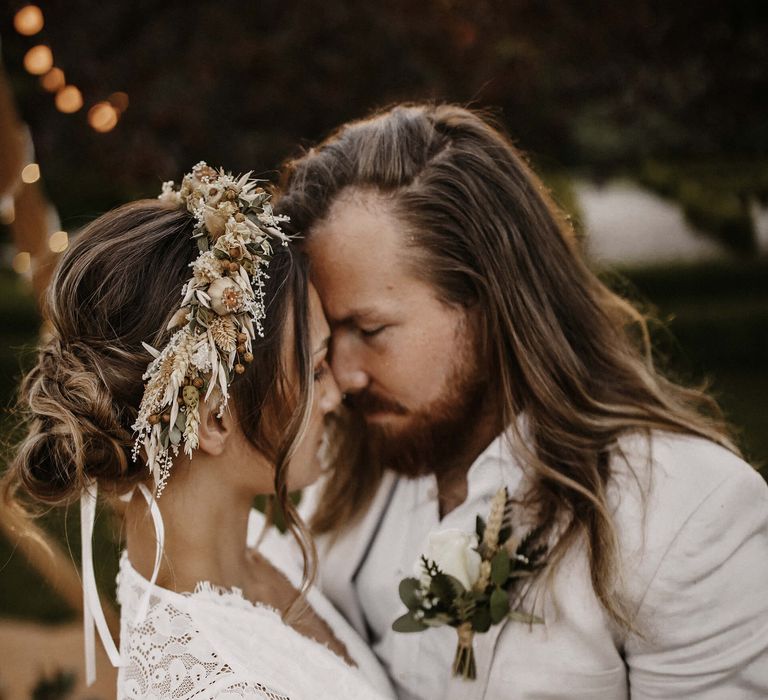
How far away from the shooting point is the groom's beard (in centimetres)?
300

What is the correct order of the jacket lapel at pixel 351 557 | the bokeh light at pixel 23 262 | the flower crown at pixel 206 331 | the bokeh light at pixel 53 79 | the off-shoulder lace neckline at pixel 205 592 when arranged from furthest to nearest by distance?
the bokeh light at pixel 53 79
the bokeh light at pixel 23 262
the jacket lapel at pixel 351 557
the off-shoulder lace neckline at pixel 205 592
the flower crown at pixel 206 331

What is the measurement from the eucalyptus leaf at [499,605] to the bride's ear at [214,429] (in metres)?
0.89

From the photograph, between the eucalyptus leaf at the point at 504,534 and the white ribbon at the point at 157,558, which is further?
the eucalyptus leaf at the point at 504,534

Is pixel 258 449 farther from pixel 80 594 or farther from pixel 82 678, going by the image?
pixel 82 678

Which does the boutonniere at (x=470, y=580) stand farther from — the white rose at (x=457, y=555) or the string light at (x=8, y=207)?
the string light at (x=8, y=207)

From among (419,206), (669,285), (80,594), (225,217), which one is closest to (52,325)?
(225,217)

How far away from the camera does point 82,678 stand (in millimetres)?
5418

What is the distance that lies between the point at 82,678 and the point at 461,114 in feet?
13.7

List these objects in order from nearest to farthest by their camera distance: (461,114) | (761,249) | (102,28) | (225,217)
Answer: (225,217) → (461,114) → (102,28) → (761,249)

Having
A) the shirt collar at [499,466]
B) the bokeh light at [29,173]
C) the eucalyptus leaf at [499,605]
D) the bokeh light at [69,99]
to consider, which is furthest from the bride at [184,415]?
the bokeh light at [69,99]

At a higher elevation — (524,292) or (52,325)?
(52,325)

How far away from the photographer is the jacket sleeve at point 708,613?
2416 millimetres

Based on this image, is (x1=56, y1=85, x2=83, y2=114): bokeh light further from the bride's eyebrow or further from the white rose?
the white rose

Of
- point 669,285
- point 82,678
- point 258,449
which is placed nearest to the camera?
point 258,449
